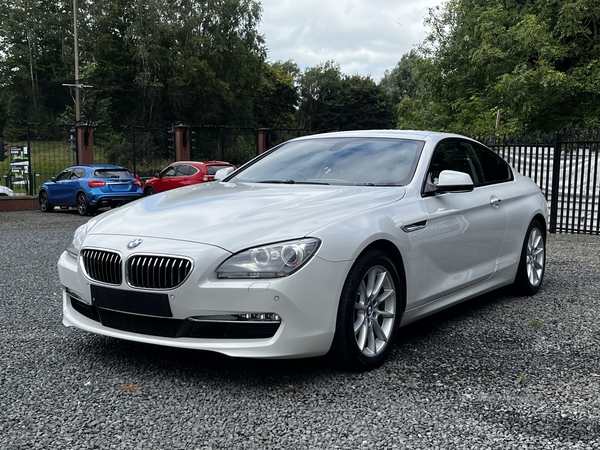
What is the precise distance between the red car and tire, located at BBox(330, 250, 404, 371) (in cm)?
1578

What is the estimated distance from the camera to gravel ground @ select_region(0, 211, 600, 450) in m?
3.07

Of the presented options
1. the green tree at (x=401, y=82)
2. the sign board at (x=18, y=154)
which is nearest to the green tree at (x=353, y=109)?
the green tree at (x=401, y=82)

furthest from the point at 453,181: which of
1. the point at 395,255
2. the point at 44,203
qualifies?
the point at 44,203

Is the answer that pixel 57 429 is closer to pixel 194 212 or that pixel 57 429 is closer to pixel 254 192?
pixel 194 212

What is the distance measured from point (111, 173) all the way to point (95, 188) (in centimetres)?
73

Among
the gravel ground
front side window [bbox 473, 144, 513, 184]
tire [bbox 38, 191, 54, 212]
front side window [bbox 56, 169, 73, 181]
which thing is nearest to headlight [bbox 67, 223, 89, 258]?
the gravel ground

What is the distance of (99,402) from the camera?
138 inches

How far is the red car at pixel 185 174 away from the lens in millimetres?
20172

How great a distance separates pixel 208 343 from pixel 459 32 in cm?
2904

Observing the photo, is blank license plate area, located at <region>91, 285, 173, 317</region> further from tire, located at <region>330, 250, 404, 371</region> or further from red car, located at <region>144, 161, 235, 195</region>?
red car, located at <region>144, 161, 235, 195</region>

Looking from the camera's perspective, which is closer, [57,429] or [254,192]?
[57,429]

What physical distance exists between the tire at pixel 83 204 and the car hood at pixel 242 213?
1510cm

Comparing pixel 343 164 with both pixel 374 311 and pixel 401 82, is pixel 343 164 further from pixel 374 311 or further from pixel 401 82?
pixel 401 82

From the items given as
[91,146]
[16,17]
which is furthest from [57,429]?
[16,17]
